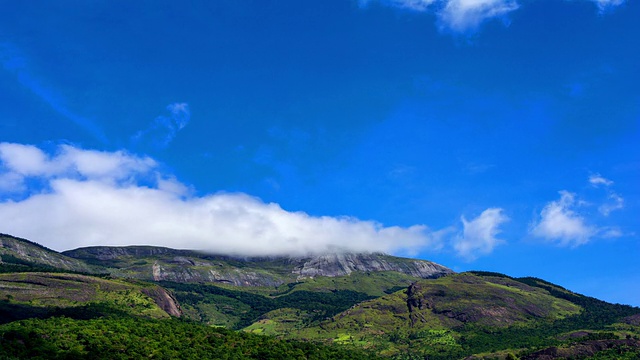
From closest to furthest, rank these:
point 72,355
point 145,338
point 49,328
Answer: point 72,355, point 49,328, point 145,338

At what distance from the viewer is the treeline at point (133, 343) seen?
11625 cm

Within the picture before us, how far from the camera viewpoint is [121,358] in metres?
123

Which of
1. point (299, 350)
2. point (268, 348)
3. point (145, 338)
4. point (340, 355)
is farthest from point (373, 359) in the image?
point (145, 338)

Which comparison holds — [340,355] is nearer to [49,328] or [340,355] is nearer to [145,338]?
[145,338]

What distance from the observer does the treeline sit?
381 feet

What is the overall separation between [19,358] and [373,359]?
12675 cm

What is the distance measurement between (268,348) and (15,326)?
8179cm

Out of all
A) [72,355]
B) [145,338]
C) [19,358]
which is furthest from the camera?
[145,338]

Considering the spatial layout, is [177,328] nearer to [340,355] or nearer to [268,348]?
[268,348]

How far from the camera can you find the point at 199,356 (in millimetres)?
138500

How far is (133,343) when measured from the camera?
135500mm

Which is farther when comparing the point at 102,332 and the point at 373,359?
the point at 373,359

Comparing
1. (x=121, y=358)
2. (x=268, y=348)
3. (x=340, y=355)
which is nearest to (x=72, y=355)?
(x=121, y=358)

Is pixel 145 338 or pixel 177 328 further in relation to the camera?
pixel 177 328
